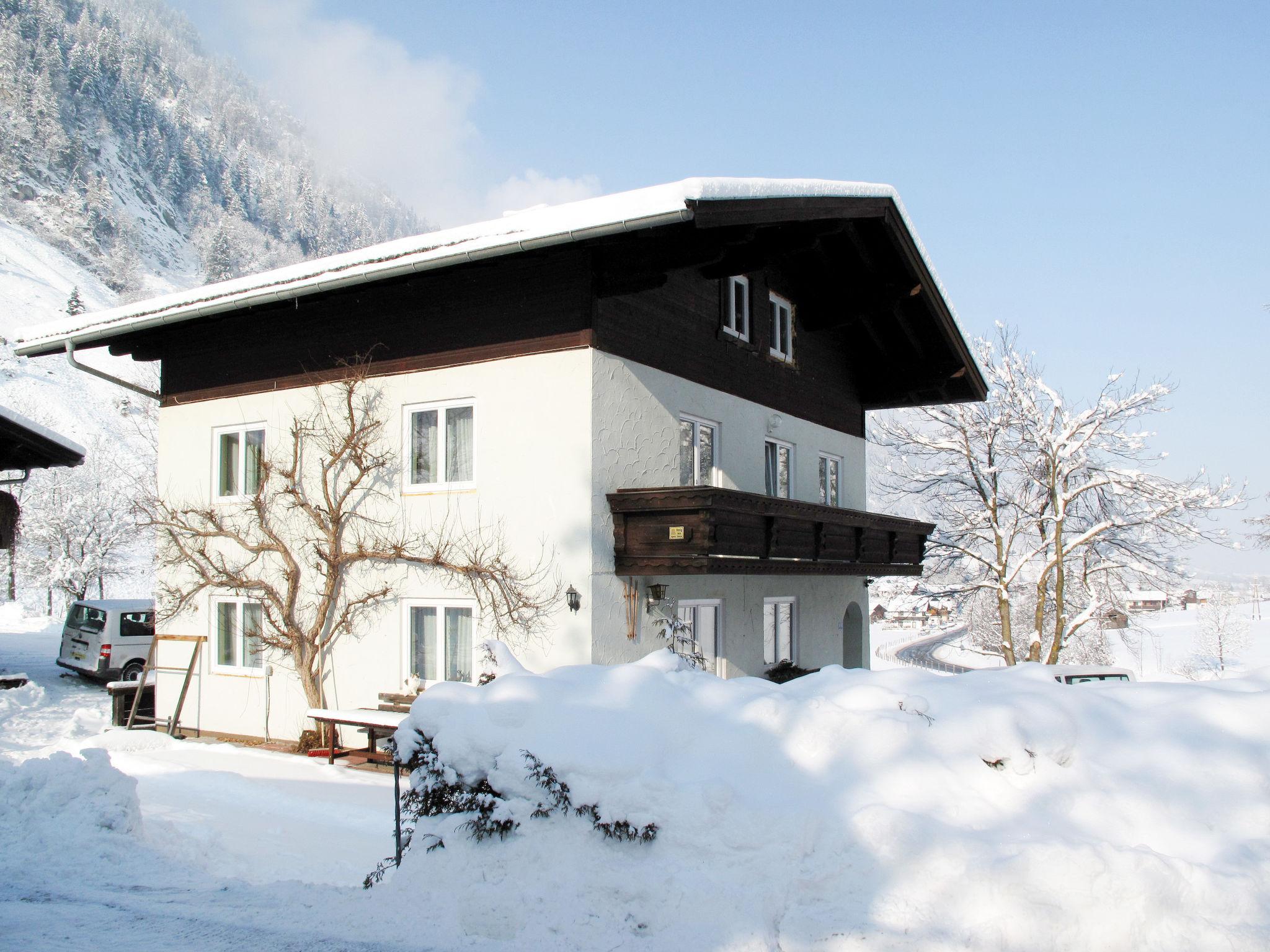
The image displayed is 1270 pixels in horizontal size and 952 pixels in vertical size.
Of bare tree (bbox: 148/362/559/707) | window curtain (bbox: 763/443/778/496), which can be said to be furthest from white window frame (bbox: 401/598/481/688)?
window curtain (bbox: 763/443/778/496)

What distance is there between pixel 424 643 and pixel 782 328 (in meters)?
7.34

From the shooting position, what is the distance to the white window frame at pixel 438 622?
1173 cm

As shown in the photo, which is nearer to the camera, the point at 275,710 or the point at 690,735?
the point at 690,735

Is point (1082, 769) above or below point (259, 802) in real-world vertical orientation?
above

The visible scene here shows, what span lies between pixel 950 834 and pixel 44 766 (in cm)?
646

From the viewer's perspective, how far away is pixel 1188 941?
3943mm

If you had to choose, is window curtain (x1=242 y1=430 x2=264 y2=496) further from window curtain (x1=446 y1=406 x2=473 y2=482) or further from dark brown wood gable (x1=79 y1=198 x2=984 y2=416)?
window curtain (x1=446 y1=406 x2=473 y2=482)

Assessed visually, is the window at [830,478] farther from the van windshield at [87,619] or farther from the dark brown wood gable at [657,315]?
the van windshield at [87,619]

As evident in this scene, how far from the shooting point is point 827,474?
17.2m

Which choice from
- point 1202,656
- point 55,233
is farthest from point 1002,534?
point 55,233

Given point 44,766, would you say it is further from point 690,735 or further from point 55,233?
point 55,233

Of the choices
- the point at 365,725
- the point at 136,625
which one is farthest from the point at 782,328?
the point at 136,625

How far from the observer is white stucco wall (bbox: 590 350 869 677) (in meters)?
11.2

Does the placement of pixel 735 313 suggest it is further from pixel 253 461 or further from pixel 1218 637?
pixel 1218 637
